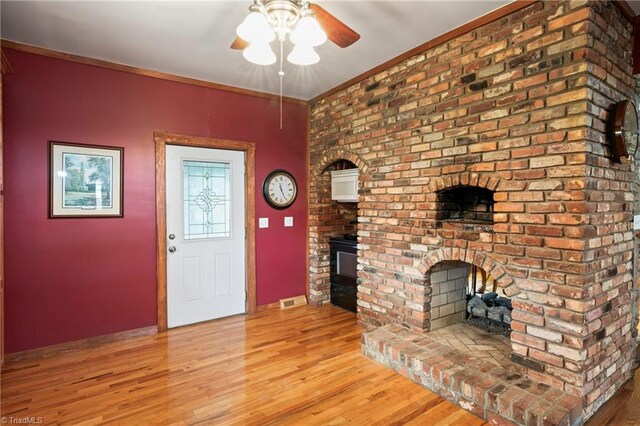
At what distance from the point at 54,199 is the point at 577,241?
3.90m

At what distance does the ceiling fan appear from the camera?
1.61m

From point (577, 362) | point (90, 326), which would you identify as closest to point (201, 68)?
point (90, 326)

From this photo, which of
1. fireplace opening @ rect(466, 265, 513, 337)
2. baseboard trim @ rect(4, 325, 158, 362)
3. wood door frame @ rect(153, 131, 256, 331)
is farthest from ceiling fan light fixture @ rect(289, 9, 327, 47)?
baseboard trim @ rect(4, 325, 158, 362)

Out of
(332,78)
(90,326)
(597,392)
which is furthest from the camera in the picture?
(332,78)

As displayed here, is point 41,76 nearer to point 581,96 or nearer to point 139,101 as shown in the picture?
point 139,101

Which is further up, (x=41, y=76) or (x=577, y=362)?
(x=41, y=76)

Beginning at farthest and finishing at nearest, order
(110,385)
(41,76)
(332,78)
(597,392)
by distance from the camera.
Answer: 1. (332,78)
2. (41,76)
3. (110,385)
4. (597,392)

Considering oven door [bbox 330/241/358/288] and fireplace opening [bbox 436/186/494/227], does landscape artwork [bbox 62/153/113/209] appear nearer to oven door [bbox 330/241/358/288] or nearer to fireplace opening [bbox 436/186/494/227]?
oven door [bbox 330/241/358/288]

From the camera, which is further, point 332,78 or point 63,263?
point 332,78

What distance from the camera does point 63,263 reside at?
2.93 metres

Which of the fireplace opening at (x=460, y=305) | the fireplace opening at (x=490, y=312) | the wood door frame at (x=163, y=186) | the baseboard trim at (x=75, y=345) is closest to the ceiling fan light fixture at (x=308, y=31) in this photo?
the fireplace opening at (x=460, y=305)

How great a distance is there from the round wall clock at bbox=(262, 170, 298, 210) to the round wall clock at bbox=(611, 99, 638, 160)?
3.06m

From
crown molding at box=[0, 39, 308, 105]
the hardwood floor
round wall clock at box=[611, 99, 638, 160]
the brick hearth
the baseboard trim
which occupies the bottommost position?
the hardwood floor

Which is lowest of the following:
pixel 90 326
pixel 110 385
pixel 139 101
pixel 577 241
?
pixel 110 385
